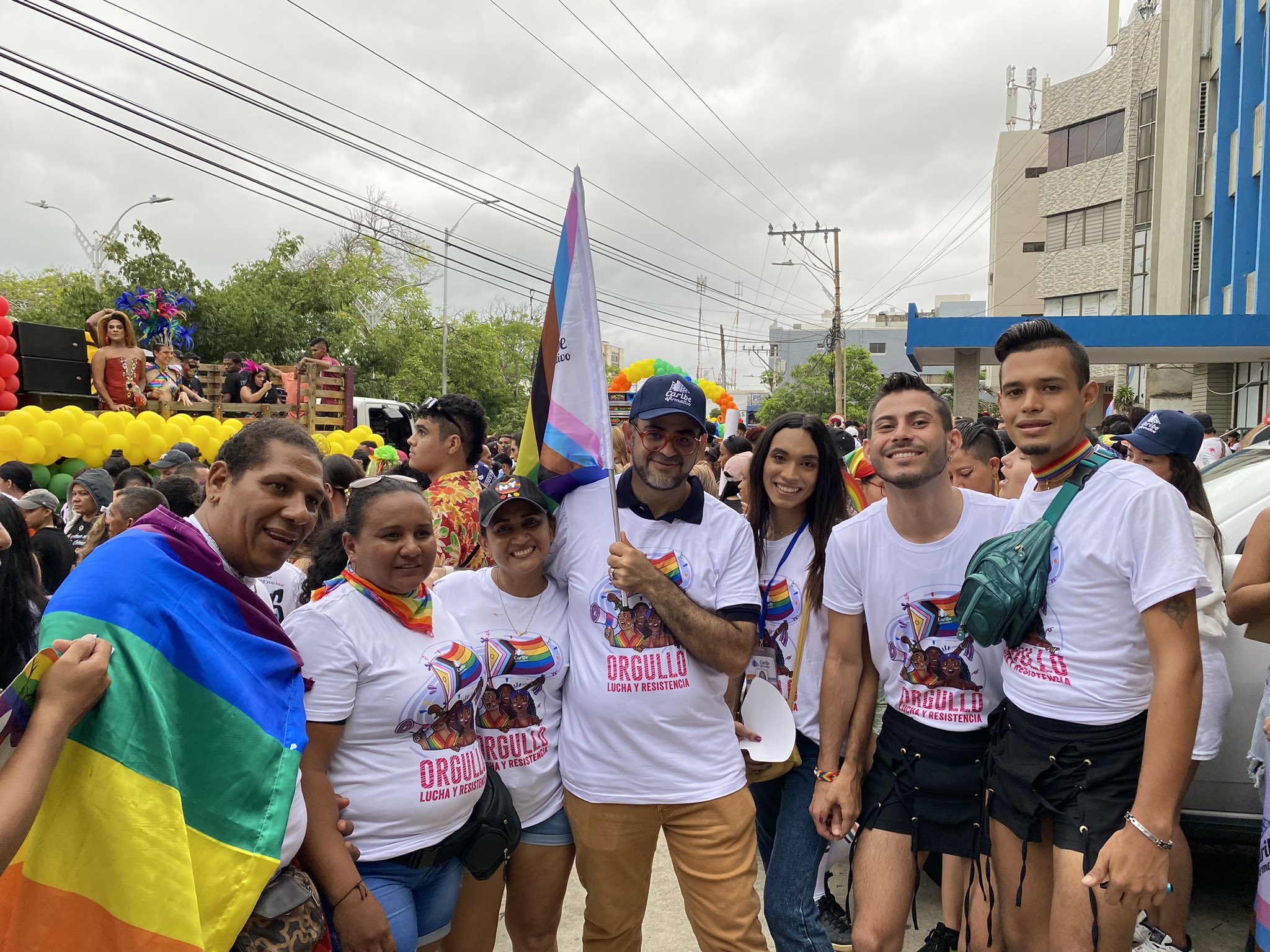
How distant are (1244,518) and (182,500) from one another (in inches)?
210

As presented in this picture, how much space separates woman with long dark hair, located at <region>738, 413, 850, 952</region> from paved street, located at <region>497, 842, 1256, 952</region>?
2.55 ft

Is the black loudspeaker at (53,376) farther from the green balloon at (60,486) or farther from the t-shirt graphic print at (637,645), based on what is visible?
the t-shirt graphic print at (637,645)

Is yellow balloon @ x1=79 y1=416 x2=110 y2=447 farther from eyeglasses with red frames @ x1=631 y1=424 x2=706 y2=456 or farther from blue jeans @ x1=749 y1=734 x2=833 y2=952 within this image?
blue jeans @ x1=749 y1=734 x2=833 y2=952

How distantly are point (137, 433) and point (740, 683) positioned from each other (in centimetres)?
879

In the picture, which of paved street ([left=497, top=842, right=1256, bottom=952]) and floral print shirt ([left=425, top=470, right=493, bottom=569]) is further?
floral print shirt ([left=425, top=470, right=493, bottom=569])

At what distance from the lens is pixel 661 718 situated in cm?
278

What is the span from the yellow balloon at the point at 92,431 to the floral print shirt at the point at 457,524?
6869 mm

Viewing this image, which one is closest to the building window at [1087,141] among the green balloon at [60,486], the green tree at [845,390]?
the green tree at [845,390]

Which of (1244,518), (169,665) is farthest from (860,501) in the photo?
(169,665)

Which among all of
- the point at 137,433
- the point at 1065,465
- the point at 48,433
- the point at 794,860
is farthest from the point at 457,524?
the point at 137,433

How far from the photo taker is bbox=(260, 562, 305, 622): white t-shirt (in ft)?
12.2

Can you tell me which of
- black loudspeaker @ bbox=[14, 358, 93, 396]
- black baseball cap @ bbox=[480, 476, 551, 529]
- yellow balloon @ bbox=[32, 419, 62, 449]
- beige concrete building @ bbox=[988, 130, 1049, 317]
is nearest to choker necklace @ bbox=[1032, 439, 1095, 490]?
black baseball cap @ bbox=[480, 476, 551, 529]

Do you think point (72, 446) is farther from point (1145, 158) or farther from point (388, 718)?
point (1145, 158)

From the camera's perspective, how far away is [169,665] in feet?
5.82
